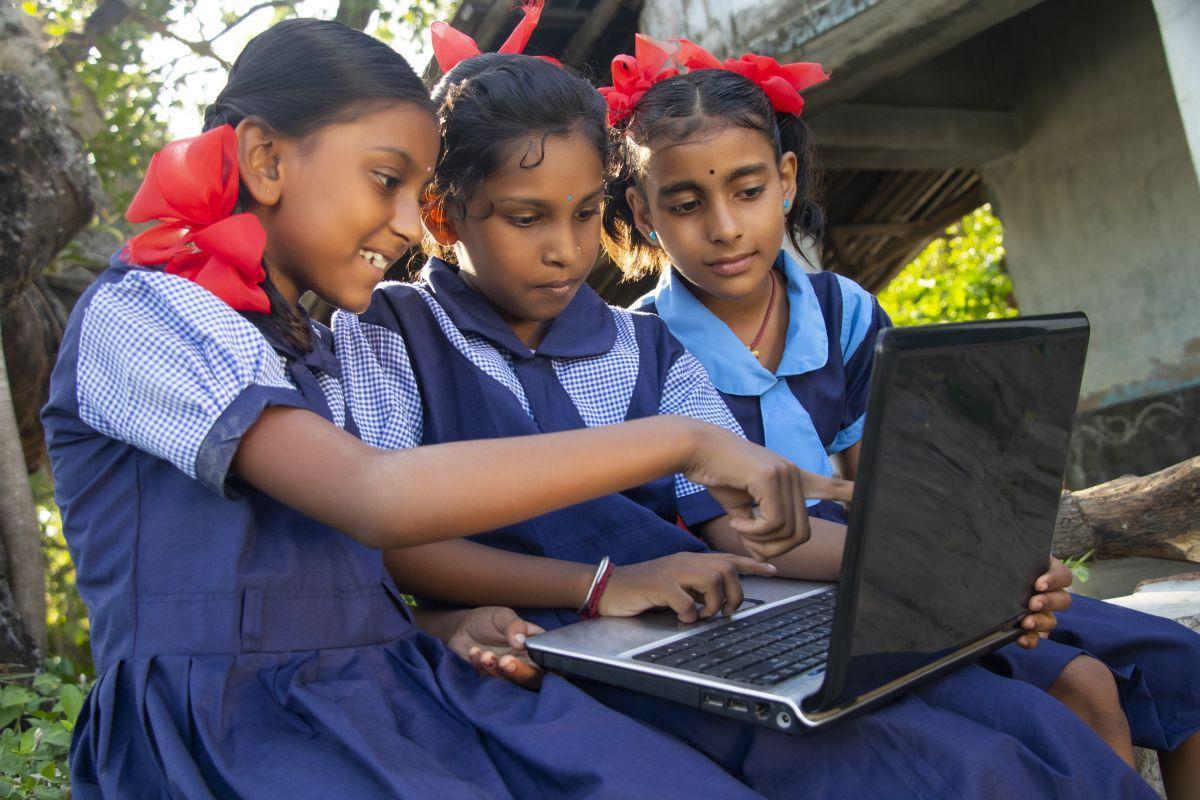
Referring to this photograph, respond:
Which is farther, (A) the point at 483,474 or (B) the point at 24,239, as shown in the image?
(B) the point at 24,239

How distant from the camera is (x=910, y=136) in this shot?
242 inches

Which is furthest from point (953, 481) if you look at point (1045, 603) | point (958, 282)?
point (958, 282)

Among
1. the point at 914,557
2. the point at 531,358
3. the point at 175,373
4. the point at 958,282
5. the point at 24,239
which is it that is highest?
the point at 24,239

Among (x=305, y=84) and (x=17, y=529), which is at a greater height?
(x=305, y=84)

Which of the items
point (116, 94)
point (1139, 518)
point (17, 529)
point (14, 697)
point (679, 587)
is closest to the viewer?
point (679, 587)

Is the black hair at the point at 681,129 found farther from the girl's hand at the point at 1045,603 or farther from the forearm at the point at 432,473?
the girl's hand at the point at 1045,603

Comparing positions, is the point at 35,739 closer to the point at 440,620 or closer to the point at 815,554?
the point at 440,620

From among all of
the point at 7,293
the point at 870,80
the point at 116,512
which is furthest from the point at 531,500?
the point at 870,80

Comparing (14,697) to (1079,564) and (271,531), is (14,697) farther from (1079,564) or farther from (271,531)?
(1079,564)

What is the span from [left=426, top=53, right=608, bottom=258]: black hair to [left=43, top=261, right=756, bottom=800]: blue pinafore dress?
1.98 feet

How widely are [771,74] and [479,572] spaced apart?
149cm

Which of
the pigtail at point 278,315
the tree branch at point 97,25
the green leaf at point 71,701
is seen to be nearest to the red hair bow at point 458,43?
the pigtail at point 278,315

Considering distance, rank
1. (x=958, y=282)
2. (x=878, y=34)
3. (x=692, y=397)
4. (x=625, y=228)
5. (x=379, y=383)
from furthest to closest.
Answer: (x=958, y=282) < (x=878, y=34) < (x=625, y=228) < (x=692, y=397) < (x=379, y=383)

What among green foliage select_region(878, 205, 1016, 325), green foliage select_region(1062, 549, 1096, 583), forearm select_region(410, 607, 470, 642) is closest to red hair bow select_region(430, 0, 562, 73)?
forearm select_region(410, 607, 470, 642)
